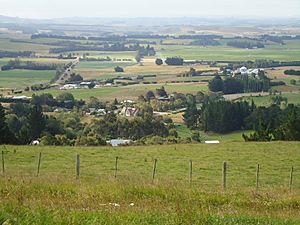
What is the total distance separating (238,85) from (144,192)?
94.3m

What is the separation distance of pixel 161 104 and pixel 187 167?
60042mm

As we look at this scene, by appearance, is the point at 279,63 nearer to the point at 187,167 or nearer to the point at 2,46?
the point at 2,46

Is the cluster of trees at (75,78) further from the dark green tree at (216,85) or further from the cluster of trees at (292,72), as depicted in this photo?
the cluster of trees at (292,72)

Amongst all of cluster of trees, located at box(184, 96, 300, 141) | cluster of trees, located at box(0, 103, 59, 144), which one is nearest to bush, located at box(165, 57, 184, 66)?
cluster of trees, located at box(184, 96, 300, 141)

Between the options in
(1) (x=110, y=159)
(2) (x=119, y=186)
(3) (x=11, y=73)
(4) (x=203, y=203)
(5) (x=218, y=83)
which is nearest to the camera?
(4) (x=203, y=203)

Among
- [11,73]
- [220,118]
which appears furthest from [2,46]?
[220,118]

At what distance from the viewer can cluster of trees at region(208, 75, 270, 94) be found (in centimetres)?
10200

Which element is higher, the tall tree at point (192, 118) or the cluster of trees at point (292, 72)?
the tall tree at point (192, 118)

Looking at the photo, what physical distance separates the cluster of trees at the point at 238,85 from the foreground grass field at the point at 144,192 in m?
73.7

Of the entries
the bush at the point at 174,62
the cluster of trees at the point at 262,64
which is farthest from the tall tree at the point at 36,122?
the bush at the point at 174,62

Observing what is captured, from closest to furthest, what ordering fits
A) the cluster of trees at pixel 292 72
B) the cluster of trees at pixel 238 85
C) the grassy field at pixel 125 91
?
1. the grassy field at pixel 125 91
2. the cluster of trees at pixel 238 85
3. the cluster of trees at pixel 292 72

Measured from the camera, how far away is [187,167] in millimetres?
25016

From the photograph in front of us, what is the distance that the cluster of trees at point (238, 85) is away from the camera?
335 ft

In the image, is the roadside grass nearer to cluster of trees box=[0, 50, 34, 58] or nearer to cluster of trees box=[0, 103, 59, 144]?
cluster of trees box=[0, 103, 59, 144]
